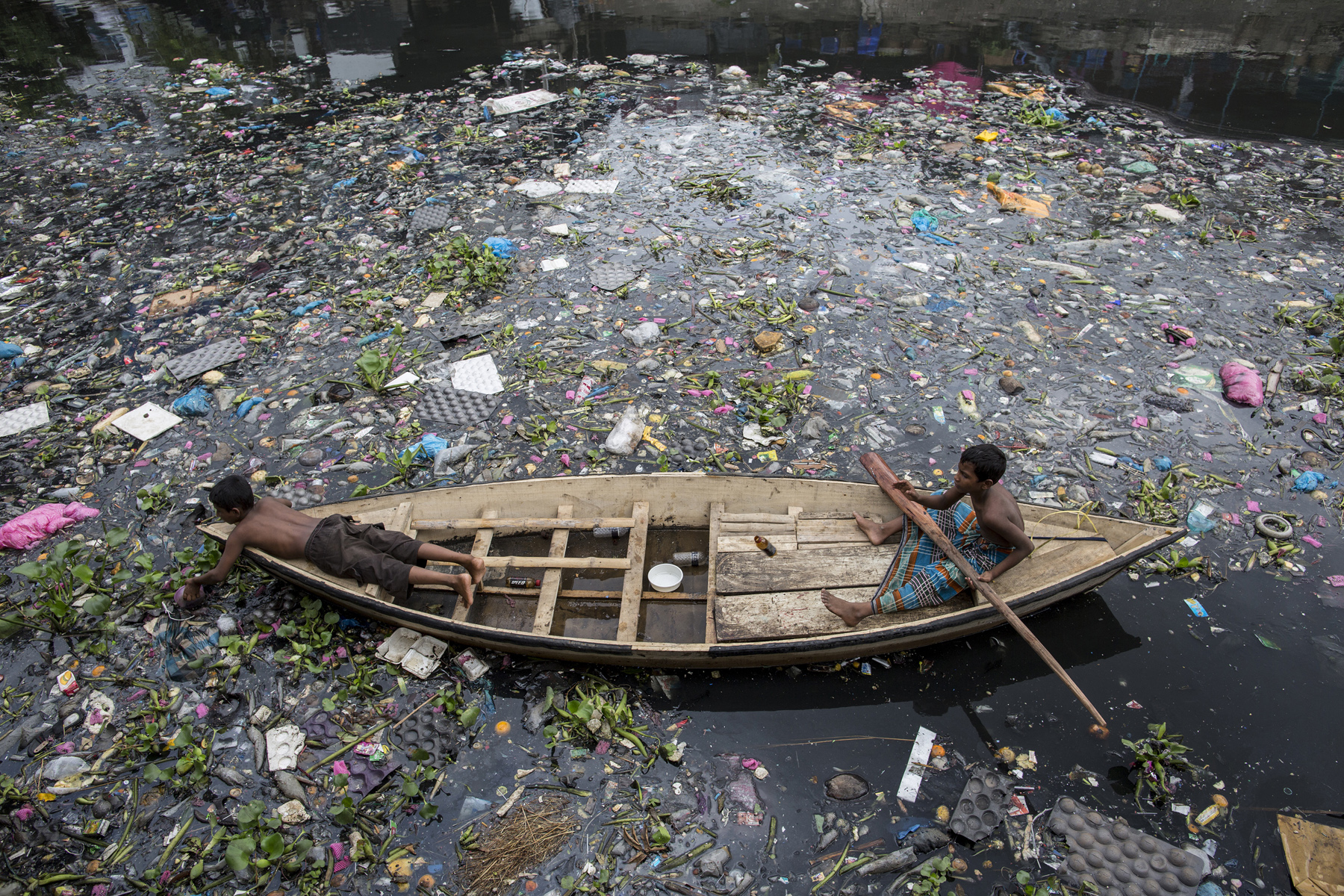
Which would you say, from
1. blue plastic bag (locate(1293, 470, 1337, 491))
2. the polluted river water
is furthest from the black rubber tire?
blue plastic bag (locate(1293, 470, 1337, 491))

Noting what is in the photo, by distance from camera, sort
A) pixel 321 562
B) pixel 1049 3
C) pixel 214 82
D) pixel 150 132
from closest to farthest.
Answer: pixel 321 562, pixel 150 132, pixel 214 82, pixel 1049 3

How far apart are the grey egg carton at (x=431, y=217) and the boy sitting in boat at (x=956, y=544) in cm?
578

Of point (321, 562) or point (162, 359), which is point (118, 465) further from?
point (321, 562)

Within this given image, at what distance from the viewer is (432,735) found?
10.9 ft

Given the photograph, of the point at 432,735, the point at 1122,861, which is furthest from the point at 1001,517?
the point at 432,735

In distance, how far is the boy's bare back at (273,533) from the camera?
3.59 meters

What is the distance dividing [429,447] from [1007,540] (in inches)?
146

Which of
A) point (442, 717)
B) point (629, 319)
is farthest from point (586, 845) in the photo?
point (629, 319)

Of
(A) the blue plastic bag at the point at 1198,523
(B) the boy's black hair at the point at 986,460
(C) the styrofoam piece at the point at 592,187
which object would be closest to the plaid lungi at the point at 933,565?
(B) the boy's black hair at the point at 986,460

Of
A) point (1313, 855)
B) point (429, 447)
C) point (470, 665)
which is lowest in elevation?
point (1313, 855)

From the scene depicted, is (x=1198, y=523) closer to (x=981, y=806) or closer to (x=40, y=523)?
(x=981, y=806)

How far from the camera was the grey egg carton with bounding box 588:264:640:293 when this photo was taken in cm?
634

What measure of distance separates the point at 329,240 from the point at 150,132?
496 cm

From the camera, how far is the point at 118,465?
4750mm
